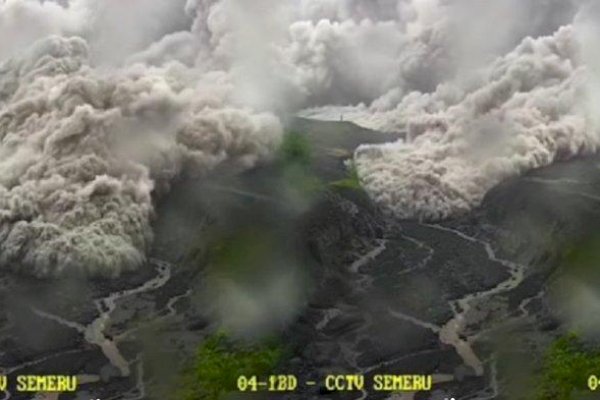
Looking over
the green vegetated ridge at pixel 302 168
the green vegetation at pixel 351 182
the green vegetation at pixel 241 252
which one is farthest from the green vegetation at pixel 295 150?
the green vegetation at pixel 241 252

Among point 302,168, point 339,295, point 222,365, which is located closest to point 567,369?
point 339,295

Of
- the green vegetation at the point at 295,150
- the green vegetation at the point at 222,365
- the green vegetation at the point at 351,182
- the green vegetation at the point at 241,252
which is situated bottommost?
the green vegetation at the point at 222,365

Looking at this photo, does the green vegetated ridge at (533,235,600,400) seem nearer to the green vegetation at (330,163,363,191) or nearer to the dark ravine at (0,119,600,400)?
the dark ravine at (0,119,600,400)

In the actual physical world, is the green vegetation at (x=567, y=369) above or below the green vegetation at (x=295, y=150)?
below

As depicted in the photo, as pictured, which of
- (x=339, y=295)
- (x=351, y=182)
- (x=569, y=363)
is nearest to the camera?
(x=569, y=363)

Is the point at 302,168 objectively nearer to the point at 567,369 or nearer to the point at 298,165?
the point at 298,165

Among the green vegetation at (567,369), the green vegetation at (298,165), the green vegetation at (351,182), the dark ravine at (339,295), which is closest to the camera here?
the green vegetation at (567,369)

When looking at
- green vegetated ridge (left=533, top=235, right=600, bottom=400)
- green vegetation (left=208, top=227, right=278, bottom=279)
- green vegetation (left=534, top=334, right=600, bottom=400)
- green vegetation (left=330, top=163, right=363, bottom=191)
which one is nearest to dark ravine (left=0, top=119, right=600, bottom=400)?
green vegetation (left=330, top=163, right=363, bottom=191)
